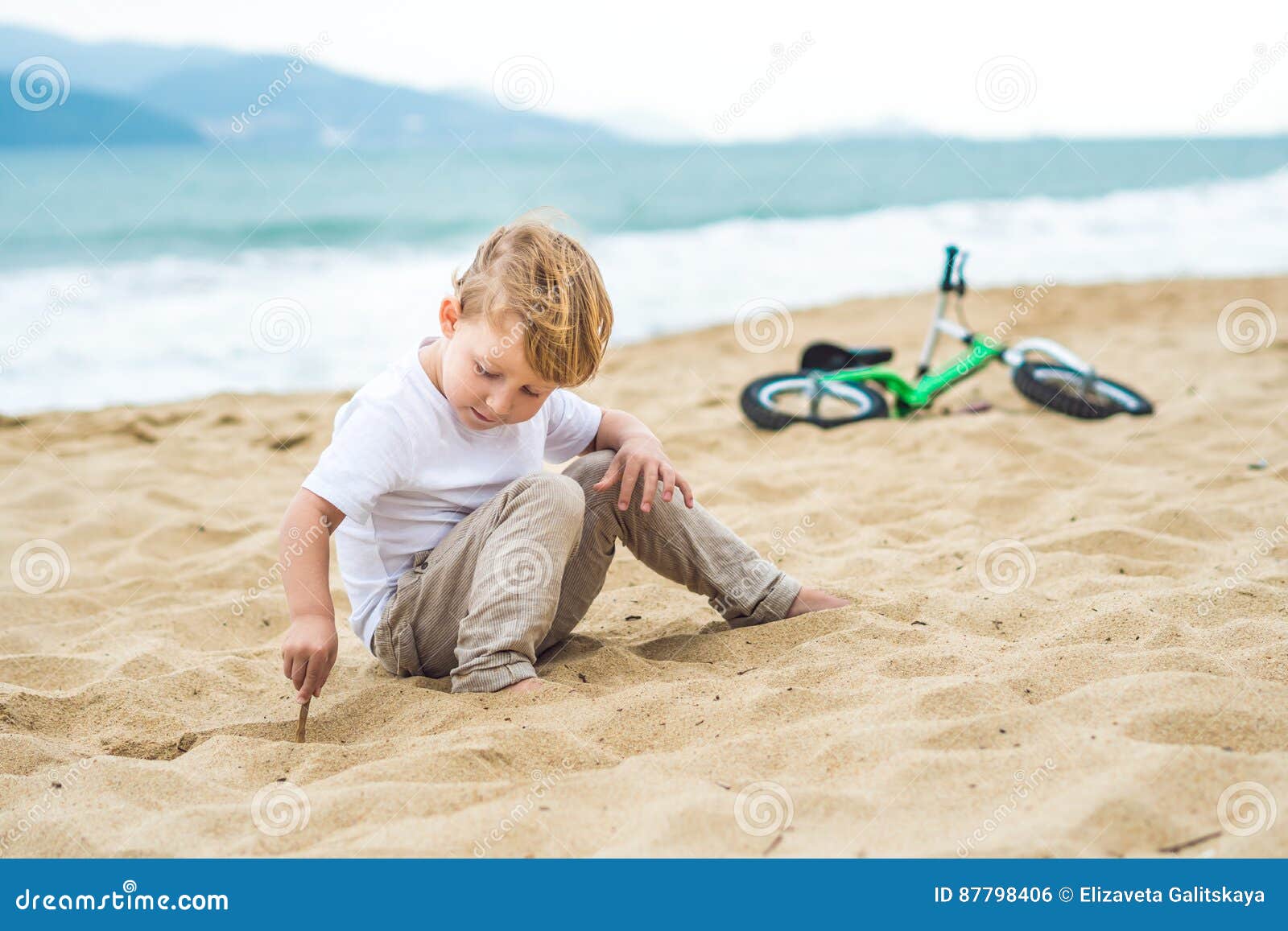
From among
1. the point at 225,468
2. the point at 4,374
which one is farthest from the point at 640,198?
the point at 225,468

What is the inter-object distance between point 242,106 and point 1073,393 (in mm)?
33526

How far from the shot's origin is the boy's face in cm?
198

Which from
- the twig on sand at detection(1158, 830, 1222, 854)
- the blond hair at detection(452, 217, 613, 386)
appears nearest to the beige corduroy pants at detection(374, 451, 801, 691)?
the blond hair at detection(452, 217, 613, 386)

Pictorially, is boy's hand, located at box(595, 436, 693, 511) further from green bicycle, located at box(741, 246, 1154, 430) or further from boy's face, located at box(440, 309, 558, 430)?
green bicycle, located at box(741, 246, 1154, 430)

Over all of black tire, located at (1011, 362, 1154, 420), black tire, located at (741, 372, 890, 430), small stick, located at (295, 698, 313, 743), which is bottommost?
small stick, located at (295, 698, 313, 743)

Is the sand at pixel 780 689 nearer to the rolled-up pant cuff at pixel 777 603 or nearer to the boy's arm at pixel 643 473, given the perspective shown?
the rolled-up pant cuff at pixel 777 603

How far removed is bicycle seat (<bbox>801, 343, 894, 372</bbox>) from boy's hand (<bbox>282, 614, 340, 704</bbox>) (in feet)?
10.4

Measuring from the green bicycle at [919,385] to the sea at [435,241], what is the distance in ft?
4.31

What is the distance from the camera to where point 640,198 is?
61.7 ft

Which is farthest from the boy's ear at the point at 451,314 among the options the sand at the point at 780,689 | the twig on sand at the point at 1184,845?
the twig on sand at the point at 1184,845

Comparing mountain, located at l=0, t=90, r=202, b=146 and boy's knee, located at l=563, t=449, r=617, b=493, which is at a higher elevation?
mountain, located at l=0, t=90, r=202, b=146

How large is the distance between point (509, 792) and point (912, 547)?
1.74 meters

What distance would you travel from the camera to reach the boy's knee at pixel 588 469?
7.49 ft
